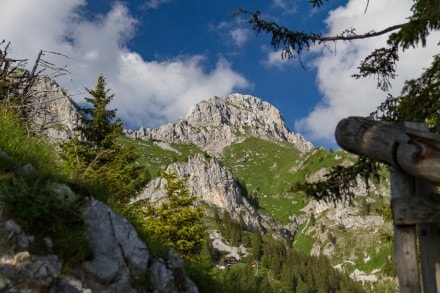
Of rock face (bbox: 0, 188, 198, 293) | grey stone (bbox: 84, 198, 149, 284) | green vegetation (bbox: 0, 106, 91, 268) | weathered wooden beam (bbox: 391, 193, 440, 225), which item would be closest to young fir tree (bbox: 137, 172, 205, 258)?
rock face (bbox: 0, 188, 198, 293)

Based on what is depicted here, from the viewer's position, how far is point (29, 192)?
704cm

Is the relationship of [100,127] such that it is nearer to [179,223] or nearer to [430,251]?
[179,223]

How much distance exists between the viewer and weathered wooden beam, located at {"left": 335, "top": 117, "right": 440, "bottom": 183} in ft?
14.2

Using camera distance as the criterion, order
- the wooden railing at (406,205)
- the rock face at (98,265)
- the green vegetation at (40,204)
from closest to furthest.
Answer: the wooden railing at (406,205) → the rock face at (98,265) → the green vegetation at (40,204)

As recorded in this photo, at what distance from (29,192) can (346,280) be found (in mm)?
208292

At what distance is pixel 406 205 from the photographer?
5129 mm

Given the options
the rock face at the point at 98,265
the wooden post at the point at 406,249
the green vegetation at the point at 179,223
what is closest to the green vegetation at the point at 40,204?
the rock face at the point at 98,265

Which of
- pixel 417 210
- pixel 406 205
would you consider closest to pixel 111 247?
pixel 406 205

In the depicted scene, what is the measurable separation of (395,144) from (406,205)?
0.82 meters

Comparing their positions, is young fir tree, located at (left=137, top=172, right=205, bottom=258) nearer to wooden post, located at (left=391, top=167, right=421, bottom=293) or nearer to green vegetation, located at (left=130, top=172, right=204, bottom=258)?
green vegetation, located at (left=130, top=172, right=204, bottom=258)

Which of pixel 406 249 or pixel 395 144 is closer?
pixel 395 144

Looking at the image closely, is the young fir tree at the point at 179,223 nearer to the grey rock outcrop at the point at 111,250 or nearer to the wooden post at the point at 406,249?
the grey rock outcrop at the point at 111,250

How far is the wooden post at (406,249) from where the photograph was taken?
17.0ft

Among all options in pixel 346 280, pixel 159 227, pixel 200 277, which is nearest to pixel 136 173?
pixel 159 227
